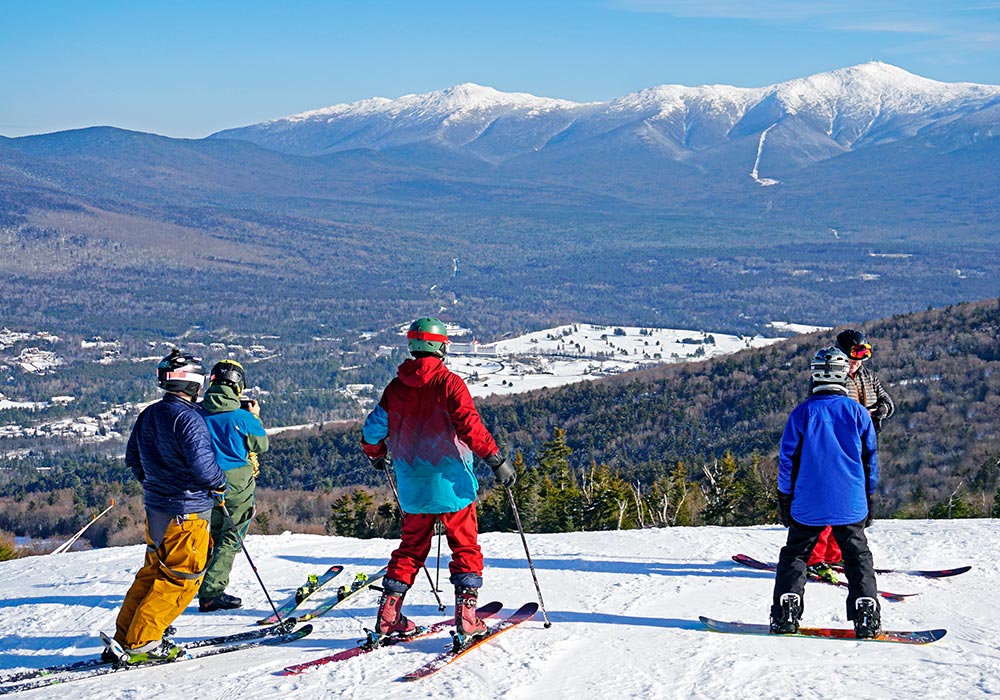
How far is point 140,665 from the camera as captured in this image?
19.7 ft

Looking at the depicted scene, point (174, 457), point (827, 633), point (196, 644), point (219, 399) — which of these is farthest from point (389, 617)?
point (827, 633)

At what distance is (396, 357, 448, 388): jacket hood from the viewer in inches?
234

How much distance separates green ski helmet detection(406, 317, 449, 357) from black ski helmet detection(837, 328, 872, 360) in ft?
10.6

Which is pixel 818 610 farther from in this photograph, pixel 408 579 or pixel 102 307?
pixel 102 307

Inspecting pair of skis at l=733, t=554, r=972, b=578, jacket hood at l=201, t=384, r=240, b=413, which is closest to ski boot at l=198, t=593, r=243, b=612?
jacket hood at l=201, t=384, r=240, b=413

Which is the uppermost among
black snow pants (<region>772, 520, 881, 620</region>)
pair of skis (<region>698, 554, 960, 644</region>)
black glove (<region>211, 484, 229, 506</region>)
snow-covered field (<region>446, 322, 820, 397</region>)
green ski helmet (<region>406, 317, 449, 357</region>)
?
green ski helmet (<region>406, 317, 449, 357</region>)

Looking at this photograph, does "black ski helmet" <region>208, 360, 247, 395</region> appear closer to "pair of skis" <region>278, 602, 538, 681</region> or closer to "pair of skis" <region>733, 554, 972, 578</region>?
"pair of skis" <region>278, 602, 538, 681</region>

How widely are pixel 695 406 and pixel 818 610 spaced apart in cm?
5544

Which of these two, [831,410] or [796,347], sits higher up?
[831,410]

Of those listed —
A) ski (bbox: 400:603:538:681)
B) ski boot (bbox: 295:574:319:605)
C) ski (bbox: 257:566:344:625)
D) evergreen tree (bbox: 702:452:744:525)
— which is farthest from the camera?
evergreen tree (bbox: 702:452:744:525)

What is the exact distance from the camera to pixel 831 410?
6.19 metres

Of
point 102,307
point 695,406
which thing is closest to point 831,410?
point 695,406

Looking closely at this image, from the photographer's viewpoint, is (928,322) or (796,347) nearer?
(928,322)

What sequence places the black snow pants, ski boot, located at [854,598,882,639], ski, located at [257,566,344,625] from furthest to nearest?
ski, located at [257,566,344,625]
the black snow pants
ski boot, located at [854,598,882,639]
